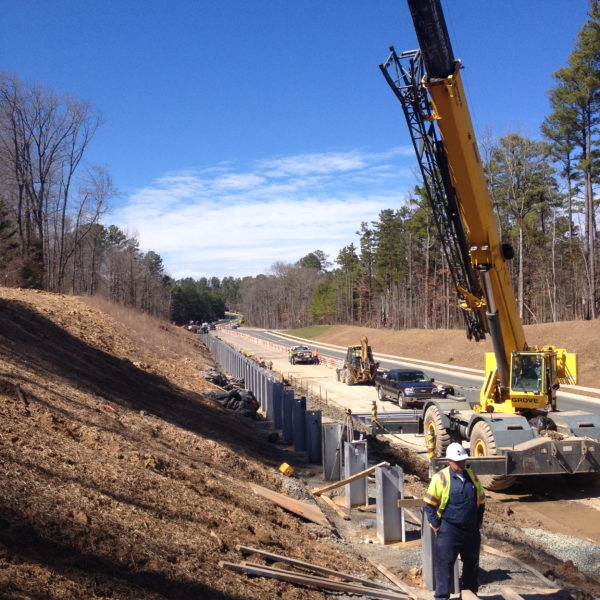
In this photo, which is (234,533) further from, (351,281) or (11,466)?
(351,281)

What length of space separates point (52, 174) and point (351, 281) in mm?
73230

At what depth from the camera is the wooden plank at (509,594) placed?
20.0 feet

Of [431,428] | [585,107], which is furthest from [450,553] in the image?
[585,107]

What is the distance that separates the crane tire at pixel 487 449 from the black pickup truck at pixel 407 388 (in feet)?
33.4

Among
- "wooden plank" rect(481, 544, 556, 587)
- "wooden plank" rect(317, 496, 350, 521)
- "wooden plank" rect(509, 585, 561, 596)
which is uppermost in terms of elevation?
"wooden plank" rect(509, 585, 561, 596)

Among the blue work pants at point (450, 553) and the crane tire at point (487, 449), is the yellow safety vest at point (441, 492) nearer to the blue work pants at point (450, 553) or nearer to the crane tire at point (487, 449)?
the blue work pants at point (450, 553)

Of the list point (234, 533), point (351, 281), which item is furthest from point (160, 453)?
point (351, 281)

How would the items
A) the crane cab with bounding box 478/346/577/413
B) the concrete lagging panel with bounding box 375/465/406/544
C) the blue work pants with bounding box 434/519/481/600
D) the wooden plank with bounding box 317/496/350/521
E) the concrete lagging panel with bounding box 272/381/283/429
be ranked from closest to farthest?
the blue work pants with bounding box 434/519/481/600 → the concrete lagging panel with bounding box 375/465/406/544 → the wooden plank with bounding box 317/496/350/521 → the crane cab with bounding box 478/346/577/413 → the concrete lagging panel with bounding box 272/381/283/429

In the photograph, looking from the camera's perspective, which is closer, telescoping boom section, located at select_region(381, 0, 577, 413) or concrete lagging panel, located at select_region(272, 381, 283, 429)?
telescoping boom section, located at select_region(381, 0, 577, 413)

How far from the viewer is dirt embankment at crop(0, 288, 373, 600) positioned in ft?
16.1

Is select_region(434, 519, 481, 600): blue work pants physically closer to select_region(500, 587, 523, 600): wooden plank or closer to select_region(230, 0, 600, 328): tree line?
select_region(500, 587, 523, 600): wooden plank

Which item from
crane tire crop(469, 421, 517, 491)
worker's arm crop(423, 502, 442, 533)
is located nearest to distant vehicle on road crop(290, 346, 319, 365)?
crane tire crop(469, 421, 517, 491)

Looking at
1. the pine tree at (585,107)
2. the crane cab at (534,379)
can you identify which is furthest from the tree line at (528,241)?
the crane cab at (534,379)

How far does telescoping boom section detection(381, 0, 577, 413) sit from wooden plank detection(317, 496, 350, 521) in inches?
178
